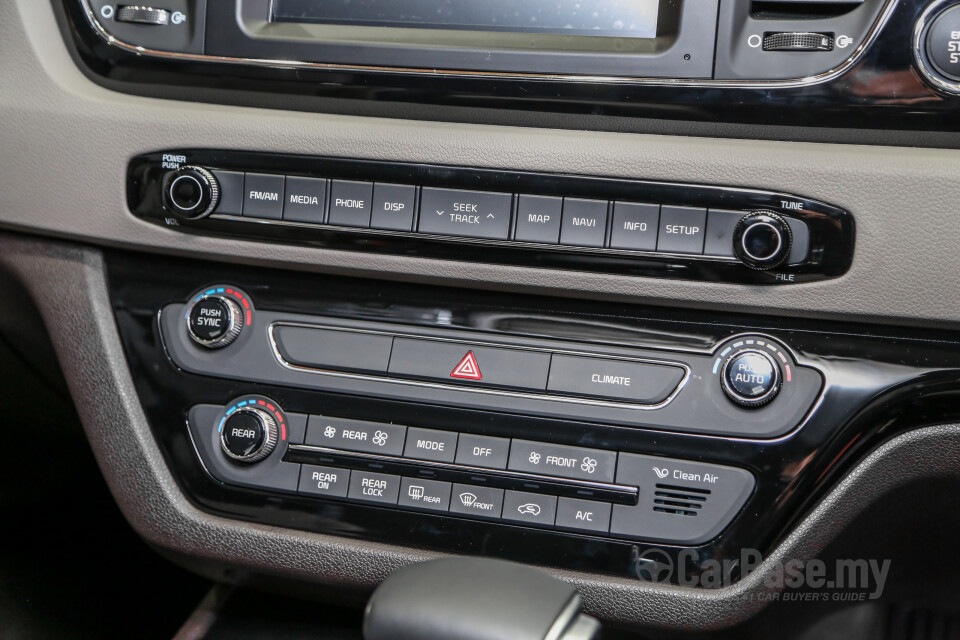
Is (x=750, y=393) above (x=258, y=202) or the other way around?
the other way around

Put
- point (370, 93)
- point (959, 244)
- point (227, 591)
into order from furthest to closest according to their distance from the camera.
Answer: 1. point (227, 591)
2. point (370, 93)
3. point (959, 244)

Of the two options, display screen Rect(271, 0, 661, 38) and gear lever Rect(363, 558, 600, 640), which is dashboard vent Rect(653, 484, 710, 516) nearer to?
gear lever Rect(363, 558, 600, 640)

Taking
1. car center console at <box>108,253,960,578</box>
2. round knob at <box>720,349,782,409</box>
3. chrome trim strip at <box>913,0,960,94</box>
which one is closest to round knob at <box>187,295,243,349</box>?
car center console at <box>108,253,960,578</box>

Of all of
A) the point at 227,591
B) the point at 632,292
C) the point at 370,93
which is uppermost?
the point at 370,93

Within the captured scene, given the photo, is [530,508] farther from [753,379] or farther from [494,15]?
[494,15]

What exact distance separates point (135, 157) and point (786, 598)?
2.45 ft

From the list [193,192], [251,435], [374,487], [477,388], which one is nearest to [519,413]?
[477,388]

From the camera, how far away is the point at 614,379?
2.47 feet

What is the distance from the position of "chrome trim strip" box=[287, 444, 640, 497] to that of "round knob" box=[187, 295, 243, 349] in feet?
0.41

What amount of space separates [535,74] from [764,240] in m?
0.24

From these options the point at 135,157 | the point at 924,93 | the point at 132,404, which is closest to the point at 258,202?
the point at 135,157

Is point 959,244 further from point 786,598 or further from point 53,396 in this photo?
point 53,396

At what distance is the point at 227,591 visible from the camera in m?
1.05

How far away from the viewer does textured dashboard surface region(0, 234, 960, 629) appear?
2.44 feet
